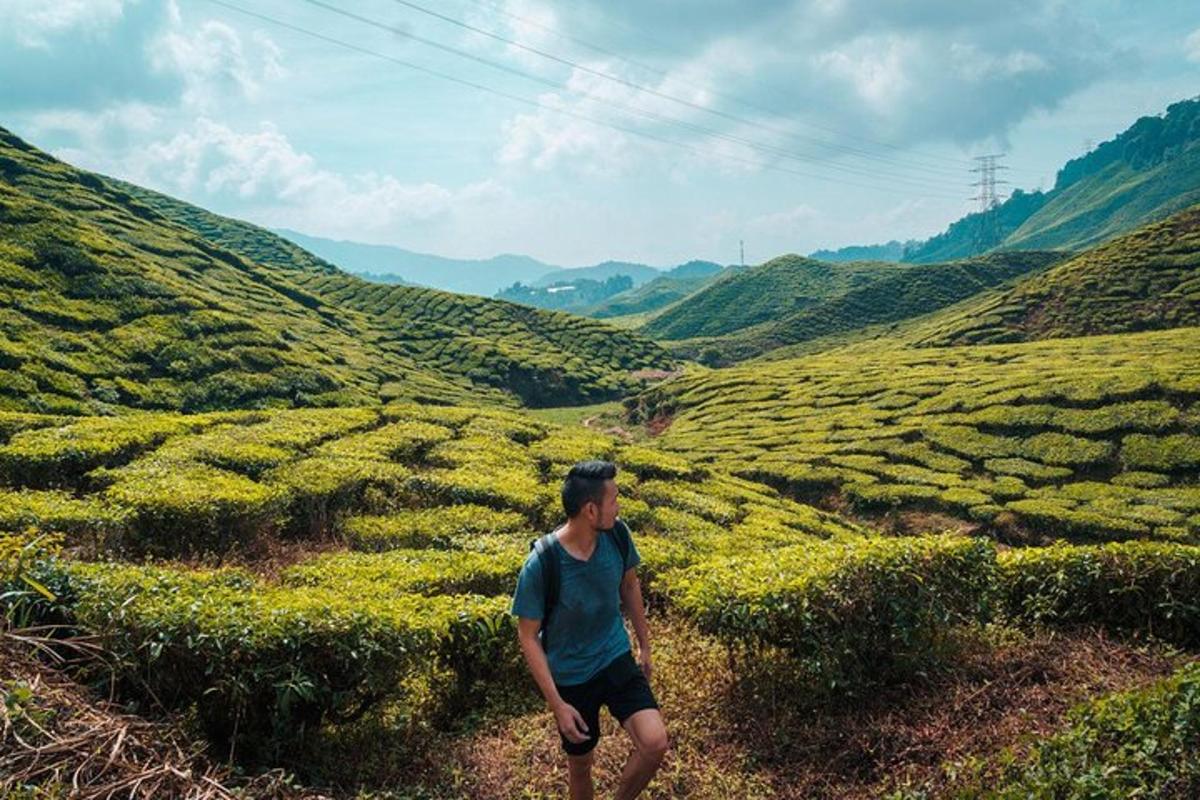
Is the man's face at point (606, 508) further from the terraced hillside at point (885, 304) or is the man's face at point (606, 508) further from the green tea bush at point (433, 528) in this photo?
the terraced hillside at point (885, 304)

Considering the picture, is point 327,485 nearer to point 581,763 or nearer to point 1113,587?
point 581,763

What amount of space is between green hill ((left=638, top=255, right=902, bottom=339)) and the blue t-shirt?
6011 inches

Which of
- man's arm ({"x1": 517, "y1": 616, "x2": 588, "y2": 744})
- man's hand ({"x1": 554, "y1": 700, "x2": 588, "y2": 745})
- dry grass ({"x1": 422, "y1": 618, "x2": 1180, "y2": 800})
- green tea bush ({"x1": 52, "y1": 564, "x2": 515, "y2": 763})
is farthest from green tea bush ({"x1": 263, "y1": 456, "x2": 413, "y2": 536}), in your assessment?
man's hand ({"x1": 554, "y1": 700, "x2": 588, "y2": 745})

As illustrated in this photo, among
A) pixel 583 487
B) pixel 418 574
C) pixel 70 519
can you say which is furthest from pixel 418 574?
pixel 70 519

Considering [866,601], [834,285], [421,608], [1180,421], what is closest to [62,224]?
[421,608]

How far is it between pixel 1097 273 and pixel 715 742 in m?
77.0

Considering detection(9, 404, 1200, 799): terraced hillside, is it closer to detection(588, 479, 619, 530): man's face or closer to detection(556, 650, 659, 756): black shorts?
detection(556, 650, 659, 756): black shorts

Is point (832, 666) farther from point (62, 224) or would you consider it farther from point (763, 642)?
point (62, 224)

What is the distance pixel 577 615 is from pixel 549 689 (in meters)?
0.54

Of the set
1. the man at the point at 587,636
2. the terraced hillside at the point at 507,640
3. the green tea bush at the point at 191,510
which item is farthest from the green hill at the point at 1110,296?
the man at the point at 587,636

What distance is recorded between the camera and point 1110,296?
204 feet

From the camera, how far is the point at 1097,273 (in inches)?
2640

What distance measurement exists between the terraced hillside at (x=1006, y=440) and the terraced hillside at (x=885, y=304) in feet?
211

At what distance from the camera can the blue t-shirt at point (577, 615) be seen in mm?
5113
